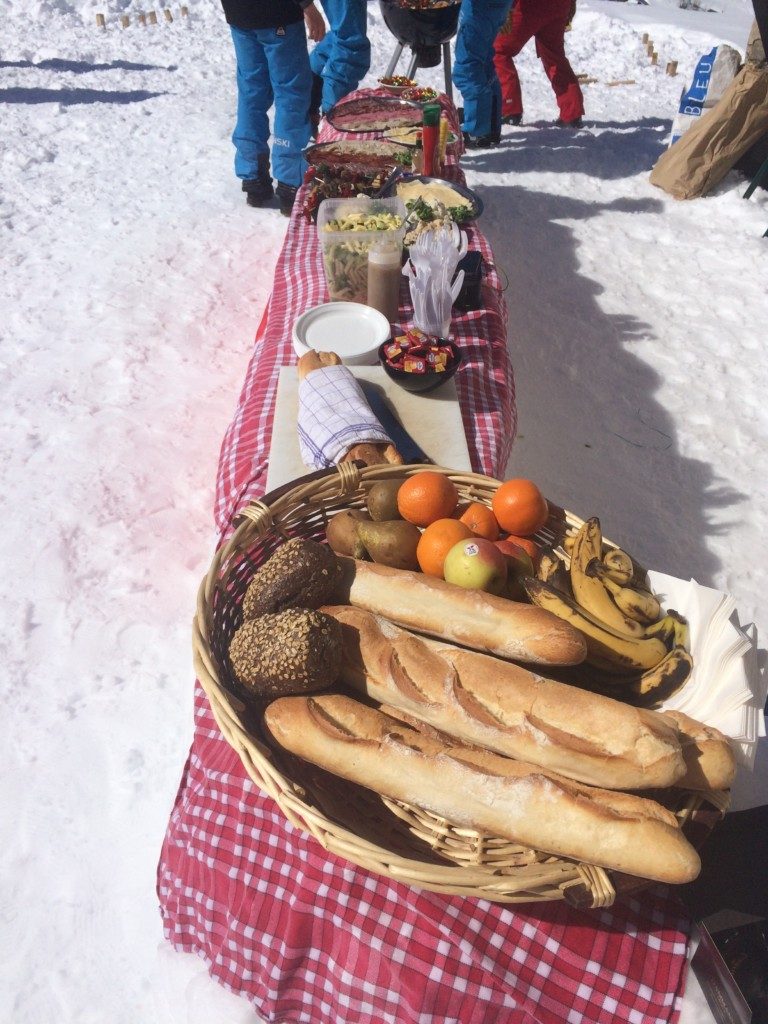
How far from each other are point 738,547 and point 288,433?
211 cm

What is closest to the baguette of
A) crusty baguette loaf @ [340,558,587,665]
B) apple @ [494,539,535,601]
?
crusty baguette loaf @ [340,558,587,665]

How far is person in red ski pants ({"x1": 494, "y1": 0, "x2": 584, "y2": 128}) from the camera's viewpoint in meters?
6.67

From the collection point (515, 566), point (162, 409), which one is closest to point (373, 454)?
point (515, 566)

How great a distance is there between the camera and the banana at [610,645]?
5.10 ft

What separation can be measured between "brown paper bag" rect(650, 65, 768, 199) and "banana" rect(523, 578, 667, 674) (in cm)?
585

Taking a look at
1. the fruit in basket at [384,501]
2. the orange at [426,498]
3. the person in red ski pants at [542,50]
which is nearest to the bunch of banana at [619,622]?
the orange at [426,498]

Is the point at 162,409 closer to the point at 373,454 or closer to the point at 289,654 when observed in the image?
the point at 373,454

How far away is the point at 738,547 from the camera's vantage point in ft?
10.3

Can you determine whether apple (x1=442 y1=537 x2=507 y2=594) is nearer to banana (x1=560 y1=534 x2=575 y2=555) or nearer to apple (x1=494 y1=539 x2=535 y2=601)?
apple (x1=494 y1=539 x2=535 y2=601)

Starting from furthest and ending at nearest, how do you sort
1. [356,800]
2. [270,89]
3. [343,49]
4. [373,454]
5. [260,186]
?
[343,49] → [260,186] → [270,89] → [373,454] → [356,800]

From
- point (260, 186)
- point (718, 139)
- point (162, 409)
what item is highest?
point (718, 139)

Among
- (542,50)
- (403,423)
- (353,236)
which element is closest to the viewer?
(403,423)

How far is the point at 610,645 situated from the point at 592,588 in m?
0.15

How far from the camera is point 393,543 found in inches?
68.9
